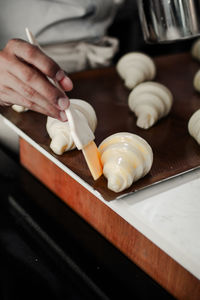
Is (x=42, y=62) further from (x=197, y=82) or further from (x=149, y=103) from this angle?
(x=197, y=82)

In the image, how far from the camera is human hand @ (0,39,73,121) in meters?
0.70

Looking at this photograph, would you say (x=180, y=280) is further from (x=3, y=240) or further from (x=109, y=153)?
(x=3, y=240)

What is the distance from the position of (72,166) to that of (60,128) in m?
0.09

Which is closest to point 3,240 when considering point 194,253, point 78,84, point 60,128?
point 60,128

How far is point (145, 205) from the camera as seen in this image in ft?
2.31

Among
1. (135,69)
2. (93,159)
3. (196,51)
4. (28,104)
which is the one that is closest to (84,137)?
(93,159)

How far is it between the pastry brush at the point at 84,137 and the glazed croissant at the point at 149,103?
279 mm

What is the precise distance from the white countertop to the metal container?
1.16 ft

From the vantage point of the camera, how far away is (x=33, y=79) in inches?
28.7

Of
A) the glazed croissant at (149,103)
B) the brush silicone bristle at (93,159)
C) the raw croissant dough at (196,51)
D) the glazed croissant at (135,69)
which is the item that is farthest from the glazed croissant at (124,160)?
the raw croissant dough at (196,51)

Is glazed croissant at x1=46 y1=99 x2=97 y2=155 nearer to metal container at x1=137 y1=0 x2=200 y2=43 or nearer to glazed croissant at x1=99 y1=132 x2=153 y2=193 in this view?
glazed croissant at x1=99 y1=132 x2=153 y2=193

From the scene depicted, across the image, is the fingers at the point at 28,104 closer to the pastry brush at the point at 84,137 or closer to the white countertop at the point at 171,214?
the pastry brush at the point at 84,137

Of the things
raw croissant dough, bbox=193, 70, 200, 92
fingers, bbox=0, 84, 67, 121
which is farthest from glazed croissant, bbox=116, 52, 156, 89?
fingers, bbox=0, 84, 67, 121

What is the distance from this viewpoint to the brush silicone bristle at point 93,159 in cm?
73
